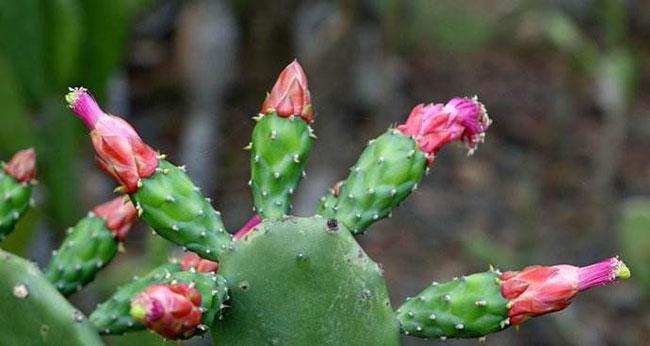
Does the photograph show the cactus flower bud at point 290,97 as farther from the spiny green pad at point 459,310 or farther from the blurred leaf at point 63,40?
the blurred leaf at point 63,40

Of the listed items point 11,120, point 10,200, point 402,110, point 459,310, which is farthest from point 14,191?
point 402,110

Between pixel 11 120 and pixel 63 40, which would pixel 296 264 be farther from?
pixel 63 40

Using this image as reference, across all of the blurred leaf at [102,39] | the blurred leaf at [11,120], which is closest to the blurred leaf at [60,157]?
the blurred leaf at [102,39]

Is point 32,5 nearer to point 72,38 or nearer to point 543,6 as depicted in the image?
point 72,38

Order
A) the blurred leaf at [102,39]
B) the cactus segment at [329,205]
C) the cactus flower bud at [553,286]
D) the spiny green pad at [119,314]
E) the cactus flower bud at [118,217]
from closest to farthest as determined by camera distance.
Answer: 1. the cactus flower bud at [553,286]
2. the cactus segment at [329,205]
3. the spiny green pad at [119,314]
4. the cactus flower bud at [118,217]
5. the blurred leaf at [102,39]

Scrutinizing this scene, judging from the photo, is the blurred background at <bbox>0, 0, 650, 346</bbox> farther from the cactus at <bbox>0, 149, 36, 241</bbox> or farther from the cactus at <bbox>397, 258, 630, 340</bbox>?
the cactus at <bbox>397, 258, 630, 340</bbox>

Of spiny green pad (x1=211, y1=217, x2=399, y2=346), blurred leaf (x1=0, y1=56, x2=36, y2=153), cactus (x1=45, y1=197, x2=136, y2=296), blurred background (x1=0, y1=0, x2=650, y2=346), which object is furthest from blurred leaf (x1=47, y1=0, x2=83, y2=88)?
spiny green pad (x1=211, y1=217, x2=399, y2=346)
